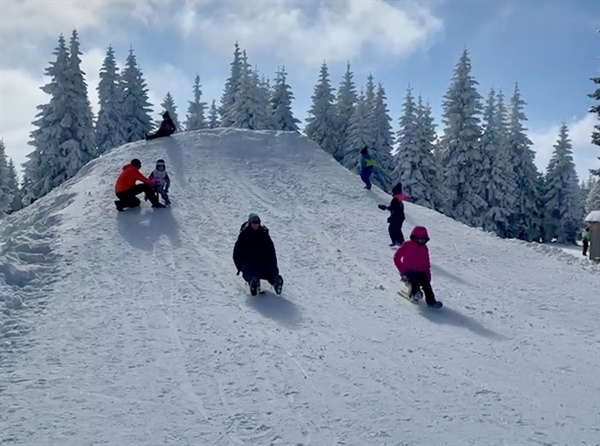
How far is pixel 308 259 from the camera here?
1220 cm

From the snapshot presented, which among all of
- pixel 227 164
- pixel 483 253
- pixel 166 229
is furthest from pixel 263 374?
pixel 227 164

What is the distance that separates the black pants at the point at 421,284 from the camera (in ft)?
31.6

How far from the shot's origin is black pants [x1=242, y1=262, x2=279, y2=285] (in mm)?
9365

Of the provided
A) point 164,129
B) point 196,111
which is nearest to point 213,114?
point 196,111

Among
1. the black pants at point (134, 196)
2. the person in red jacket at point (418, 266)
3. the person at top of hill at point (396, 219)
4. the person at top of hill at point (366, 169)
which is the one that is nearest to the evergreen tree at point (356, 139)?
the person at top of hill at point (366, 169)

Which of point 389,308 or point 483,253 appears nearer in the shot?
point 389,308

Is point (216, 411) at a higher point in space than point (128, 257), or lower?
lower

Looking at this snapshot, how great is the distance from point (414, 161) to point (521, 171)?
13504 mm

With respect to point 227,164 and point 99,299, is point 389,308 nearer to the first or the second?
point 99,299

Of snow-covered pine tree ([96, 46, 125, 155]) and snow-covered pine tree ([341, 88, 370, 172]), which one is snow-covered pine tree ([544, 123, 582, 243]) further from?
snow-covered pine tree ([96, 46, 125, 155])

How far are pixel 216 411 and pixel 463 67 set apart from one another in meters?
38.4

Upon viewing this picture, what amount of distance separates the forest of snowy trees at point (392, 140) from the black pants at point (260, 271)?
2638 centimetres

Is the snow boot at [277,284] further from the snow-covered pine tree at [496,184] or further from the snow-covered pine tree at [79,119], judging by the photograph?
the snow-covered pine tree at [496,184]

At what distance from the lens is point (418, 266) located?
980 centimetres
